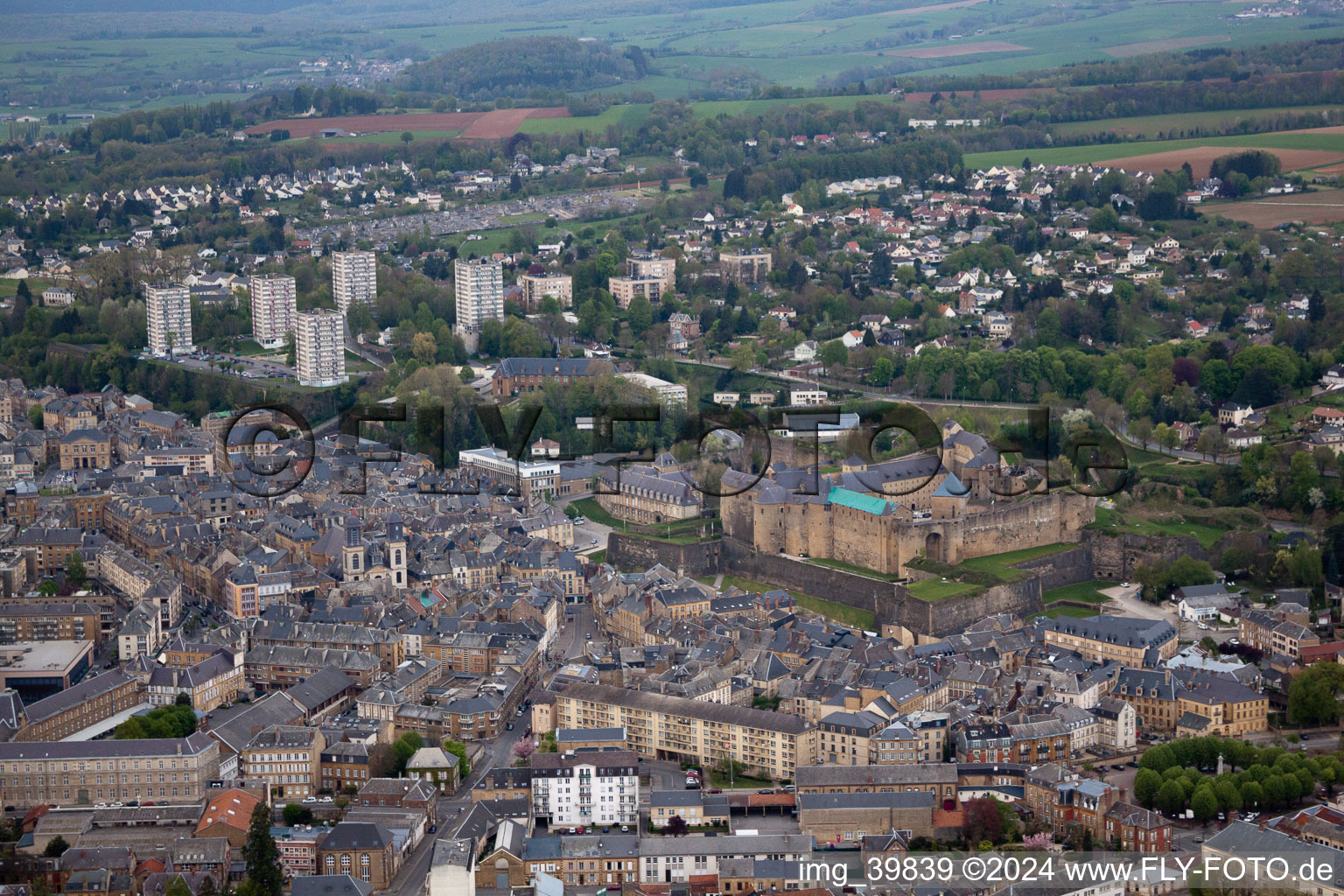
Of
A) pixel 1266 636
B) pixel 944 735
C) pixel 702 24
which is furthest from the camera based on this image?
pixel 702 24

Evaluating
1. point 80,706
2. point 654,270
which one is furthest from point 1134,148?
point 80,706

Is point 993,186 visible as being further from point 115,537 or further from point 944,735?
point 944,735

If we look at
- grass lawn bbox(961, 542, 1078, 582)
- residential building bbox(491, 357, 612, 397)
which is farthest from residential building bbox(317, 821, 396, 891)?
residential building bbox(491, 357, 612, 397)

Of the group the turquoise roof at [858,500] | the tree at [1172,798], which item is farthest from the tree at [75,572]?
the tree at [1172,798]

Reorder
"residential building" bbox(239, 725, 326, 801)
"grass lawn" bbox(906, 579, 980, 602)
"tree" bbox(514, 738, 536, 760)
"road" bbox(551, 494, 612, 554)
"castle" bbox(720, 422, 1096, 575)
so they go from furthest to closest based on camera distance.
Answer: "road" bbox(551, 494, 612, 554) < "castle" bbox(720, 422, 1096, 575) < "grass lawn" bbox(906, 579, 980, 602) < "tree" bbox(514, 738, 536, 760) < "residential building" bbox(239, 725, 326, 801)

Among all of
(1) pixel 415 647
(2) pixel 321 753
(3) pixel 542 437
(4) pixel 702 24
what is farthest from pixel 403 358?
(4) pixel 702 24

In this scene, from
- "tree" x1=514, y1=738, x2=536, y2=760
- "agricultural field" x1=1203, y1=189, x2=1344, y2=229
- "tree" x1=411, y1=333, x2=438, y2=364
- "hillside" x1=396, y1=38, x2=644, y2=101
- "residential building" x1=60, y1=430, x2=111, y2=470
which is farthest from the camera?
"hillside" x1=396, y1=38, x2=644, y2=101

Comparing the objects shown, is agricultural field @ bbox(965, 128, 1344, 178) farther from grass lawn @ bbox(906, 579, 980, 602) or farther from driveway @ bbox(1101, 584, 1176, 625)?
grass lawn @ bbox(906, 579, 980, 602)
